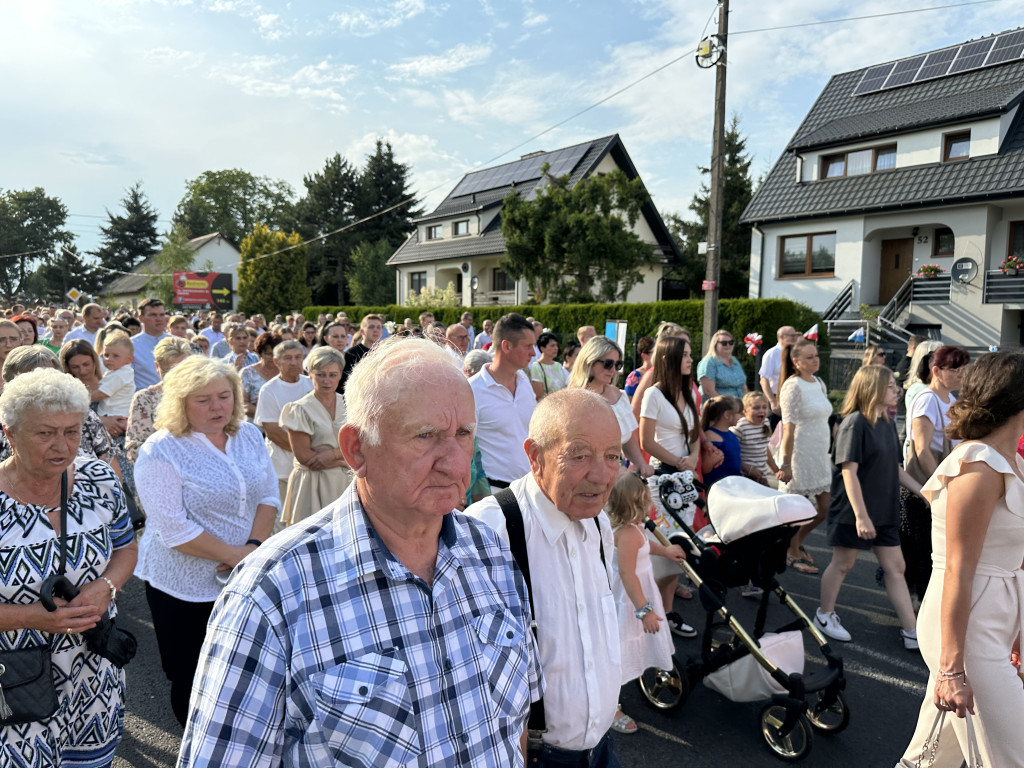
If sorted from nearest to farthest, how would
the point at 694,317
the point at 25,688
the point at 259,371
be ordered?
the point at 25,688, the point at 259,371, the point at 694,317

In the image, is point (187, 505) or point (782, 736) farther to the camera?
point (782, 736)

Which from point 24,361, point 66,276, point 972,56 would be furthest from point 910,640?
point 66,276

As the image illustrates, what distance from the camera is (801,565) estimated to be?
6102 millimetres

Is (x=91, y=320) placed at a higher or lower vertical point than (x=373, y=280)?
lower

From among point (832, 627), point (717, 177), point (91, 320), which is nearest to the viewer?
point (832, 627)

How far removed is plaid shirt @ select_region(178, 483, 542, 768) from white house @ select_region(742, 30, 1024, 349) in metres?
23.1

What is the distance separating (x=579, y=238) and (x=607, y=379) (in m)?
17.2

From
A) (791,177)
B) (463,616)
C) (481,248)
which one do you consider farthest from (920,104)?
(463,616)

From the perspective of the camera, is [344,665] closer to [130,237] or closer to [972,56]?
[972,56]

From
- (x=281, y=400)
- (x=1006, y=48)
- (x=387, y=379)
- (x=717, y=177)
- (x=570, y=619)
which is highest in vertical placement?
(x=1006, y=48)

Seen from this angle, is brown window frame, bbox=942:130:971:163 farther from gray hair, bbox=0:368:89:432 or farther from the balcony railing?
gray hair, bbox=0:368:89:432

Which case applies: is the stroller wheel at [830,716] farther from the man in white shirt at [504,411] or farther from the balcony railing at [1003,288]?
the balcony railing at [1003,288]

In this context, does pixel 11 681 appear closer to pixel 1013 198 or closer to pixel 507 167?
pixel 1013 198

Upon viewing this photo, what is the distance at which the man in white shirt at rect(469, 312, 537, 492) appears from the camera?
4.56 meters
